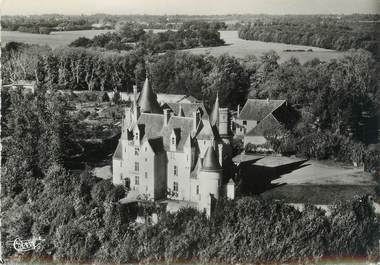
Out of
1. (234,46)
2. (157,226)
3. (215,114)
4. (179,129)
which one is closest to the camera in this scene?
(157,226)

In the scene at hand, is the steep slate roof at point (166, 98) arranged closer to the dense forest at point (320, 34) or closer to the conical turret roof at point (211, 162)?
the dense forest at point (320, 34)

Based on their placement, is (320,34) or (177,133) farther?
(177,133)

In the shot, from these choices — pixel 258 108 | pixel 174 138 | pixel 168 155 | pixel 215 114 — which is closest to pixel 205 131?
pixel 174 138

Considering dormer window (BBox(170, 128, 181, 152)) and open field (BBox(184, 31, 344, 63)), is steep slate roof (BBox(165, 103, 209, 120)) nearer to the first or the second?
dormer window (BBox(170, 128, 181, 152))

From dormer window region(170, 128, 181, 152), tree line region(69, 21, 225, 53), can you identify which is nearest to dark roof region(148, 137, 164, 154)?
dormer window region(170, 128, 181, 152)

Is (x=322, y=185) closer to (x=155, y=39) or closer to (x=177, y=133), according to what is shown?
(x=177, y=133)

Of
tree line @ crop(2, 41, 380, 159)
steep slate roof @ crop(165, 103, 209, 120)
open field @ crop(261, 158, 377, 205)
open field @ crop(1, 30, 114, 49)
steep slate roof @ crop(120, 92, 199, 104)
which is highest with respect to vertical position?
open field @ crop(1, 30, 114, 49)

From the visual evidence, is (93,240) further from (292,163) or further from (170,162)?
(292,163)
